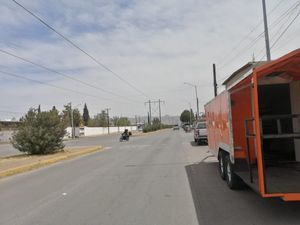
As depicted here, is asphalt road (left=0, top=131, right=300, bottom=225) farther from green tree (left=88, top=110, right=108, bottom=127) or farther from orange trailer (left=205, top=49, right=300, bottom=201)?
green tree (left=88, top=110, right=108, bottom=127)

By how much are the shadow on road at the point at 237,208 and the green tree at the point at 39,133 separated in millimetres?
18709

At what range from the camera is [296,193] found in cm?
768

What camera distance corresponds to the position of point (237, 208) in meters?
8.82

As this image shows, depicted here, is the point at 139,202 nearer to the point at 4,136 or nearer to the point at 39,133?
the point at 39,133

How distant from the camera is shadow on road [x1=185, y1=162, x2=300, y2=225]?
770 centimetres

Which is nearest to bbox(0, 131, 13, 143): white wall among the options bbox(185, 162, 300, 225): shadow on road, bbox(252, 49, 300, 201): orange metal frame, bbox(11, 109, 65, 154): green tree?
bbox(11, 109, 65, 154): green tree

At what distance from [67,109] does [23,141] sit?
9181 cm

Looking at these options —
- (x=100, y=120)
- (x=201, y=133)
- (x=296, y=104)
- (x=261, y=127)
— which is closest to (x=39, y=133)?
(x=201, y=133)

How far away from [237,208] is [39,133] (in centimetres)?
2200

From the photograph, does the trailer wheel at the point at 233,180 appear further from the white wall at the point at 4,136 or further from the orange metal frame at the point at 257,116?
the white wall at the point at 4,136

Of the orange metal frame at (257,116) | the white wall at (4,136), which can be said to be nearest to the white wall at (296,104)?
the orange metal frame at (257,116)

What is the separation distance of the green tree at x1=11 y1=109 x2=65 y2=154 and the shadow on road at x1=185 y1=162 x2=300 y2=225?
1871 centimetres

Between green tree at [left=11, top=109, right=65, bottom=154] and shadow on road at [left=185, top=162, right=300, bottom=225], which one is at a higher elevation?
green tree at [left=11, top=109, right=65, bottom=154]

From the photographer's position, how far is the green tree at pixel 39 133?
1141 inches
